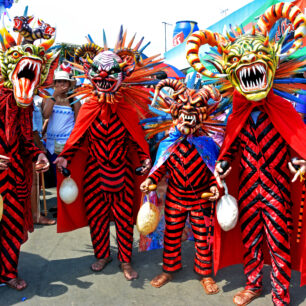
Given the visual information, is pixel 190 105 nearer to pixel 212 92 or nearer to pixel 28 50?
A: pixel 212 92

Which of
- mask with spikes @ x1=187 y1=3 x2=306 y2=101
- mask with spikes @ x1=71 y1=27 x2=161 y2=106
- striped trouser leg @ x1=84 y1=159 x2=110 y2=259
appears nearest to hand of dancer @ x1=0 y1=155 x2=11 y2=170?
striped trouser leg @ x1=84 y1=159 x2=110 y2=259

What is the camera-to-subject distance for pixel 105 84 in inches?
97.8

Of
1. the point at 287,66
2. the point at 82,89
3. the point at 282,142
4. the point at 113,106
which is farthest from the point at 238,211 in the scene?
the point at 82,89

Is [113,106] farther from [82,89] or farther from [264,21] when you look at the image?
[264,21]

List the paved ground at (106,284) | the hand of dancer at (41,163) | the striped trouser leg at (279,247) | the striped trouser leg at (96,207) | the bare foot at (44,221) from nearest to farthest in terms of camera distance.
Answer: the striped trouser leg at (279,247)
the paved ground at (106,284)
the hand of dancer at (41,163)
the striped trouser leg at (96,207)
the bare foot at (44,221)

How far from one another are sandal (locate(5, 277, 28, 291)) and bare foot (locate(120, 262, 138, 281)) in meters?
0.84

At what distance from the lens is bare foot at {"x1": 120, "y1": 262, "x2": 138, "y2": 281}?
2.69 m

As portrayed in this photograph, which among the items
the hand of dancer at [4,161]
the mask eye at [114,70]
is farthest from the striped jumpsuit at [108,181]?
the hand of dancer at [4,161]

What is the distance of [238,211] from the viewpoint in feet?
7.58

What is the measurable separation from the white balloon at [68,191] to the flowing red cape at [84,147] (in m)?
0.14

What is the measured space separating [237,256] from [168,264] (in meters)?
0.59

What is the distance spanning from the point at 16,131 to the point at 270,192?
2.08m

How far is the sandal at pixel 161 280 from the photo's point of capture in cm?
256

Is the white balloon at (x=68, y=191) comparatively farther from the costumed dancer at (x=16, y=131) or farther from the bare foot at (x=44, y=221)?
the bare foot at (x=44, y=221)
